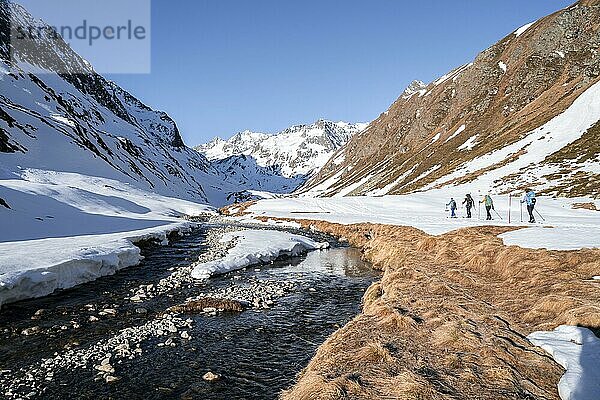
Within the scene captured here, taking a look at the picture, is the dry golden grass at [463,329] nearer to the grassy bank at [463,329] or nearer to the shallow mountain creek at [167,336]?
the grassy bank at [463,329]

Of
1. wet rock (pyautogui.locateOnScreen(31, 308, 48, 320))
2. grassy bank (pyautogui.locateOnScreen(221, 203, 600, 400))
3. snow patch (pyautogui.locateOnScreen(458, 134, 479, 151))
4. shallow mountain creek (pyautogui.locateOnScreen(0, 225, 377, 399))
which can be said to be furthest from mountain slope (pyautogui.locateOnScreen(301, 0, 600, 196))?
wet rock (pyautogui.locateOnScreen(31, 308, 48, 320))

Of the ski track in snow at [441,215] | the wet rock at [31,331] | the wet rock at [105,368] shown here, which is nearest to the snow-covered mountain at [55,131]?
the ski track in snow at [441,215]

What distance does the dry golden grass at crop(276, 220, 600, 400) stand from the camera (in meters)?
8.10

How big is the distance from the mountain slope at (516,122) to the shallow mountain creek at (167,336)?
4214cm

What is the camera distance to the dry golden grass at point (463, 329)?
8102mm

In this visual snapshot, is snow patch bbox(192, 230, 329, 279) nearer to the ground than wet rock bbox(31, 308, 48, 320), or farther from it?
farther from it

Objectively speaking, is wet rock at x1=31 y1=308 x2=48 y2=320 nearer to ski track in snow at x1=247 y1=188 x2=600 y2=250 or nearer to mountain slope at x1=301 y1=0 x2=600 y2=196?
ski track in snow at x1=247 y1=188 x2=600 y2=250

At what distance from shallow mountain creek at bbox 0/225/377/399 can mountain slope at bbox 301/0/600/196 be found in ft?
138

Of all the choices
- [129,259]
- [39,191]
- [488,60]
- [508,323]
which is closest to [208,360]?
[508,323]

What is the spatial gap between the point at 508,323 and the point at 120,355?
12592mm

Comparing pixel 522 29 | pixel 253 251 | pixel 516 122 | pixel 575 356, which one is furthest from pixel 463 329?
pixel 522 29

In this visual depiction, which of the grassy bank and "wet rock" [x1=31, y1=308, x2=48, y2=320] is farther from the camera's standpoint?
"wet rock" [x1=31, y1=308, x2=48, y2=320]

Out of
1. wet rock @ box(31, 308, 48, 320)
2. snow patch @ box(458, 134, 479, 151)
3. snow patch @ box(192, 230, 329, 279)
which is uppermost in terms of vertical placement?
snow patch @ box(458, 134, 479, 151)

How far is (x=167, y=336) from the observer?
46.4 ft
